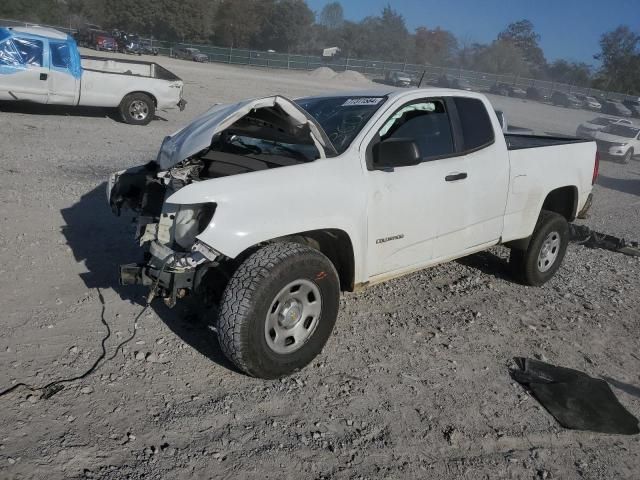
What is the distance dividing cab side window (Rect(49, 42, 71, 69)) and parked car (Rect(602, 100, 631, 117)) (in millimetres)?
48121

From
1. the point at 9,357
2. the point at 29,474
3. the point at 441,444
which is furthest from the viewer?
the point at 9,357

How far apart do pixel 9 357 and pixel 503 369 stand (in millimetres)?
3473

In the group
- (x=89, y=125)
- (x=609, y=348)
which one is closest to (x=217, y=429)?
(x=609, y=348)

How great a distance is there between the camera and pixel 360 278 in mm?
4152

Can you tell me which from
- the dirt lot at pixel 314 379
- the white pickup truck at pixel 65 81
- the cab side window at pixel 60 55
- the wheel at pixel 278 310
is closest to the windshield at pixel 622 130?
the white pickup truck at pixel 65 81

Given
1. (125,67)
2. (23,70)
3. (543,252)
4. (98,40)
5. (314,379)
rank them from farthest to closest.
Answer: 1. (98,40)
2. (125,67)
3. (23,70)
4. (543,252)
5. (314,379)

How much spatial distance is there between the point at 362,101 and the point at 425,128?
567 mm

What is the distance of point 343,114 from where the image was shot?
178 inches

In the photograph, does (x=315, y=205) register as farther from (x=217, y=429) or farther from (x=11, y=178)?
(x=11, y=178)

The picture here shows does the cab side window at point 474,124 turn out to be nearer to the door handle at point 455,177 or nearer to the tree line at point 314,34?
the door handle at point 455,177

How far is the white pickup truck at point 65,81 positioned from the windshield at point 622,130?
641 inches

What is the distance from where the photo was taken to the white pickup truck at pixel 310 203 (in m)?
3.49

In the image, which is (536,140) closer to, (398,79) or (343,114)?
(343,114)

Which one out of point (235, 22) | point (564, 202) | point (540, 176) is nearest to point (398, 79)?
point (235, 22)
